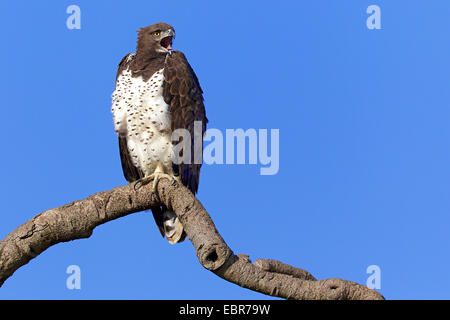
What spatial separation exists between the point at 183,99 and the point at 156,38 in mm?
1089

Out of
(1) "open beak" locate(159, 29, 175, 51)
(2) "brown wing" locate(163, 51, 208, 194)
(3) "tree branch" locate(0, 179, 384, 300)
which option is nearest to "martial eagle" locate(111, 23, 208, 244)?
(2) "brown wing" locate(163, 51, 208, 194)

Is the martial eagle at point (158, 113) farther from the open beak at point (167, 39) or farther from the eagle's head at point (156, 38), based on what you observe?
the open beak at point (167, 39)

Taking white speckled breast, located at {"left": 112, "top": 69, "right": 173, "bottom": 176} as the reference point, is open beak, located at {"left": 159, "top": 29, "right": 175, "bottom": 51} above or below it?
above

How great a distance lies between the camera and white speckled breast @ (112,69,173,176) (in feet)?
24.8

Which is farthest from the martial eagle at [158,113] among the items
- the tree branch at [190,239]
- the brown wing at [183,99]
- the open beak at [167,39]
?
the tree branch at [190,239]

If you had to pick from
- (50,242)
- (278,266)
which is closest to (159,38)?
(50,242)

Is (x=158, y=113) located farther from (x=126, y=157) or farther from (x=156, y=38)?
(x=156, y=38)

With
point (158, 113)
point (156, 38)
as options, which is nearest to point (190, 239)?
point (158, 113)

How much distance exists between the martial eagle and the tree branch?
740mm

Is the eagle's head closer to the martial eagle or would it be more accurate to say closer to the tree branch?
the martial eagle
